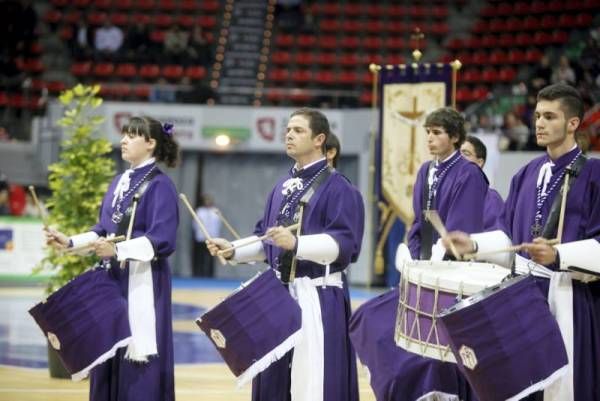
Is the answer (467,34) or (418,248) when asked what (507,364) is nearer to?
(418,248)

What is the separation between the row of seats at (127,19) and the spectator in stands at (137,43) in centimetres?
73

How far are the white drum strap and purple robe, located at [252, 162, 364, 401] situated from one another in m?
0.05

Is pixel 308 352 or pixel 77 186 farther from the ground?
pixel 77 186

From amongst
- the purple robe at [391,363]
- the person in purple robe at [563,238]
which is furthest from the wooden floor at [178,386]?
the person in purple robe at [563,238]

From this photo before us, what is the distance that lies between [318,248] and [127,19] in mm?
20775

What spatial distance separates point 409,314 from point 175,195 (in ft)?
5.44

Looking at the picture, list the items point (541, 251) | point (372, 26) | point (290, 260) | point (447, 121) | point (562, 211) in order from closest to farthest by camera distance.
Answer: point (541, 251) < point (562, 211) < point (290, 260) < point (447, 121) < point (372, 26)

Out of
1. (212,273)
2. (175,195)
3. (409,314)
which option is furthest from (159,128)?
(212,273)

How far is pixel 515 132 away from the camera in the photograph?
18.4m

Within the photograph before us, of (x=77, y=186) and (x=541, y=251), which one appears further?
(x=77, y=186)

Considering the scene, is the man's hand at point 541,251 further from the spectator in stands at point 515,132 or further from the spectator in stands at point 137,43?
the spectator in stands at point 137,43

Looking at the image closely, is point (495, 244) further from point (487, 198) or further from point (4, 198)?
point (4, 198)

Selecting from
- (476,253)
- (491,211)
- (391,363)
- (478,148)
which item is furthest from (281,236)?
(478,148)

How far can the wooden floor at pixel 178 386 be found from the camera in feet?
28.9
